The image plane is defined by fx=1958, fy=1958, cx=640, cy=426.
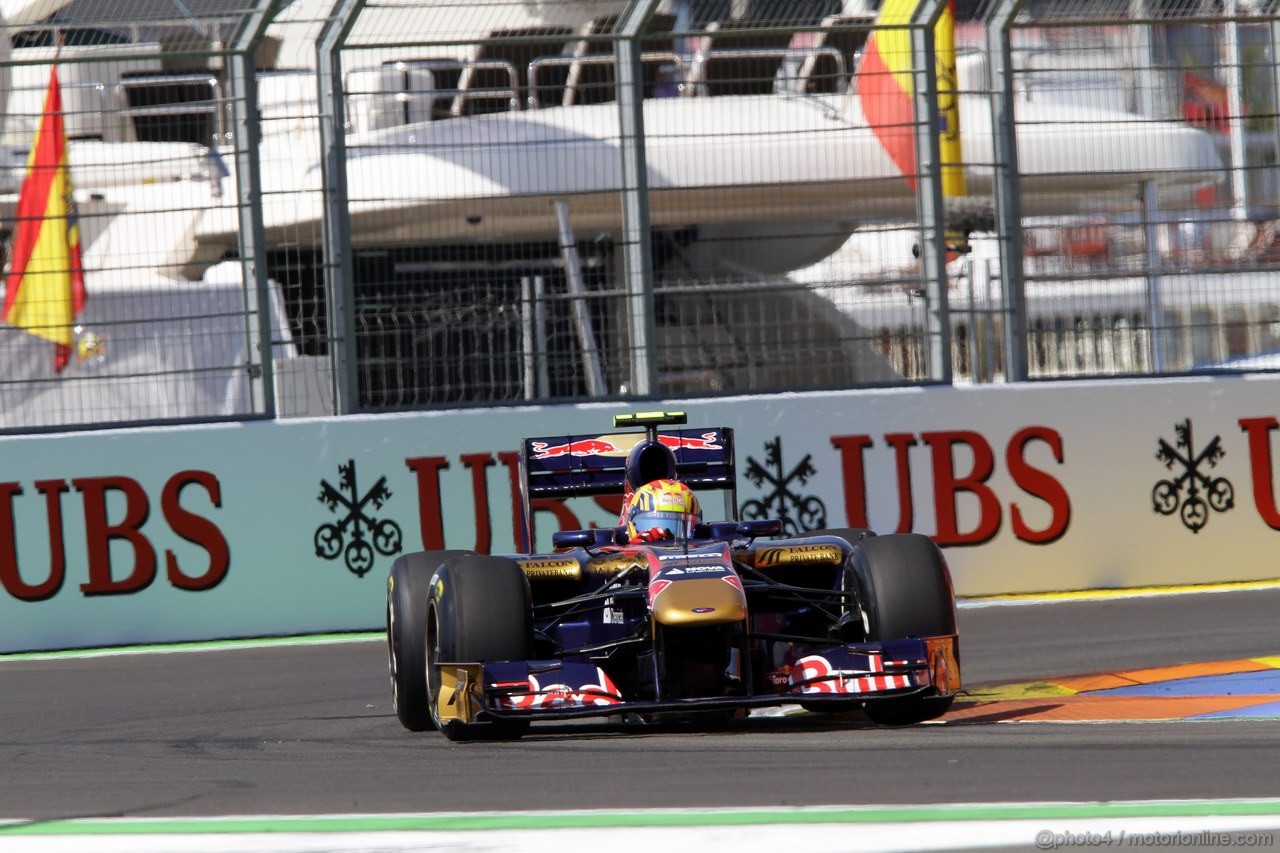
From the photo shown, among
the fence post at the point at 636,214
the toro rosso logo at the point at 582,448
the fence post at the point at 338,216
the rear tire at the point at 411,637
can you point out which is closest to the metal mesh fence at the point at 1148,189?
the fence post at the point at 636,214

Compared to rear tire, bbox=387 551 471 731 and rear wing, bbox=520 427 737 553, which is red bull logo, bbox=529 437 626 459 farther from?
rear tire, bbox=387 551 471 731

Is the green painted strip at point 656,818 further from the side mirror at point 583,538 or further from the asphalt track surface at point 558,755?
the side mirror at point 583,538

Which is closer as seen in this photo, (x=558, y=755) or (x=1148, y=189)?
(x=558, y=755)

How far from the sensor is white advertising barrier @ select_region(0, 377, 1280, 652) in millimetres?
11828

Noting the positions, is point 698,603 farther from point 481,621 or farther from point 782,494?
point 782,494

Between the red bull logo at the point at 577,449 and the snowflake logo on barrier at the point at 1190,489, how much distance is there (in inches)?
193

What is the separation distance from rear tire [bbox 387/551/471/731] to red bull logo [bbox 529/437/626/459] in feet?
3.86

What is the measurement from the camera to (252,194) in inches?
468

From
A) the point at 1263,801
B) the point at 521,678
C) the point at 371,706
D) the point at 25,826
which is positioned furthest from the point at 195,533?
the point at 1263,801

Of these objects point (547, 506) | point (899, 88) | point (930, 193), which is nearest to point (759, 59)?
point (899, 88)

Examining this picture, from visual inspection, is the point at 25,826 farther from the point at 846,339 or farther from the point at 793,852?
the point at 846,339

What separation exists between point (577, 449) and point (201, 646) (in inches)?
145
